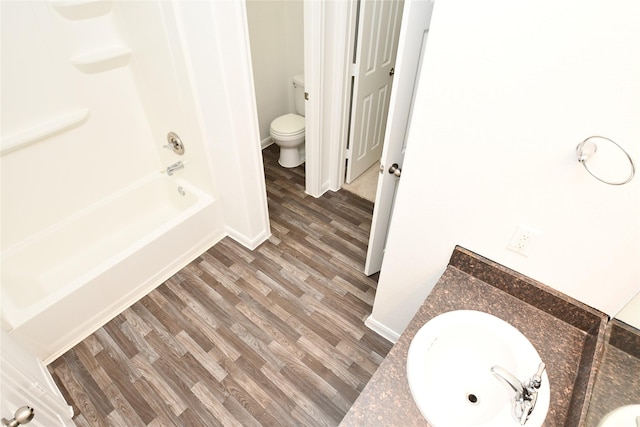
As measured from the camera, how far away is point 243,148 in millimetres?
2025

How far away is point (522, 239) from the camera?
116 cm

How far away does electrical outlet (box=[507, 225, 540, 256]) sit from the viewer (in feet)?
3.73

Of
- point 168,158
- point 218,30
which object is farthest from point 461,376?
point 168,158

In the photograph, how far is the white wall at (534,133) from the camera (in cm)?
83

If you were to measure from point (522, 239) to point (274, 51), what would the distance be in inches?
109

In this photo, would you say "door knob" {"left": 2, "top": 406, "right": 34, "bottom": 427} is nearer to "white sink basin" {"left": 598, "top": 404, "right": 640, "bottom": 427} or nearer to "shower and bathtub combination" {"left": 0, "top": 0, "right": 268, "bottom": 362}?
"shower and bathtub combination" {"left": 0, "top": 0, "right": 268, "bottom": 362}

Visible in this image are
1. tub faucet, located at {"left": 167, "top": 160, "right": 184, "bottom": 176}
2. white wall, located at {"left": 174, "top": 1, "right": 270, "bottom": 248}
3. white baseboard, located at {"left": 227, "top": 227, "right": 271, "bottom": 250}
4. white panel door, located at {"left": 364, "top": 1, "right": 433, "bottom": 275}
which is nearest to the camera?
white panel door, located at {"left": 364, "top": 1, "right": 433, "bottom": 275}

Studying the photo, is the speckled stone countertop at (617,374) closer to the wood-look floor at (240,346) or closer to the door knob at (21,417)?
the wood-look floor at (240,346)

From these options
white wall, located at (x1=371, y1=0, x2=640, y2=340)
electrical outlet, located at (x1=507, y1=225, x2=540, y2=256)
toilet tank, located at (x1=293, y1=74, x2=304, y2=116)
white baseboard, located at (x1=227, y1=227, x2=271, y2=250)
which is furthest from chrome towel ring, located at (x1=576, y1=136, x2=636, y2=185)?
toilet tank, located at (x1=293, y1=74, x2=304, y2=116)

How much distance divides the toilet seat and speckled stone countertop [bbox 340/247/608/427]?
6.51 ft

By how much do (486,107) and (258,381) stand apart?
1.61m

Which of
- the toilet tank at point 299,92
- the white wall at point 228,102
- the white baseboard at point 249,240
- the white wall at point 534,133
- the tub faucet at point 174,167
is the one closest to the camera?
the white wall at point 534,133

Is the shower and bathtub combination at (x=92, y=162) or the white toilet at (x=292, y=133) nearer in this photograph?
the shower and bathtub combination at (x=92, y=162)

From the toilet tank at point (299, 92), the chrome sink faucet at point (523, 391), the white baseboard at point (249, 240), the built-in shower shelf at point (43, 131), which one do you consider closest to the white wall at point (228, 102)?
the white baseboard at point (249, 240)
